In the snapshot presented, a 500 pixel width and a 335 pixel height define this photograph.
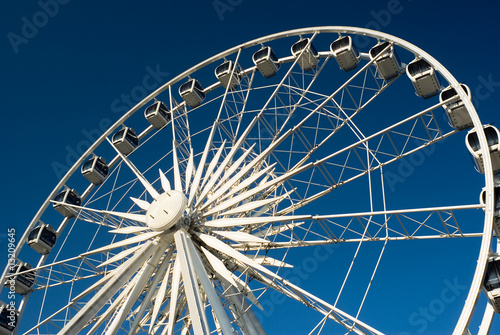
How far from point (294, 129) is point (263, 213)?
322 centimetres

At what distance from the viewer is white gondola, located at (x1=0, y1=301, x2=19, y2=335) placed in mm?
20881

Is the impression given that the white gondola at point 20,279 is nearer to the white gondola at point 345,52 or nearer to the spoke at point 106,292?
the spoke at point 106,292

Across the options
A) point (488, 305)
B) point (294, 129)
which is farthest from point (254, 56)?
point (488, 305)

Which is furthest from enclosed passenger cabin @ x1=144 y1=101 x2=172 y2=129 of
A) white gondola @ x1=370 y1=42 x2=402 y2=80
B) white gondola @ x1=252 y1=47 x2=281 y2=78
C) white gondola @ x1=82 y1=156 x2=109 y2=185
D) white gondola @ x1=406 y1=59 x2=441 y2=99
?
white gondola @ x1=406 y1=59 x2=441 y2=99

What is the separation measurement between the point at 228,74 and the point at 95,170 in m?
7.41

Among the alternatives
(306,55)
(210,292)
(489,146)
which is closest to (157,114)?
(306,55)

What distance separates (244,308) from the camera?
603 inches

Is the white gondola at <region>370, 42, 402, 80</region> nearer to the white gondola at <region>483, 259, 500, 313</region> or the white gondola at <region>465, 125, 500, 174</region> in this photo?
the white gondola at <region>465, 125, 500, 174</region>

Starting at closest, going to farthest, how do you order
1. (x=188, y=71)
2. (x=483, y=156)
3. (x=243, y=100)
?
(x=483, y=156) < (x=243, y=100) < (x=188, y=71)

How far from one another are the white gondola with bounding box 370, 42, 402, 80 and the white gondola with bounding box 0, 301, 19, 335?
16.9 m

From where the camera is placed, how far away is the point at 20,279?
72.6 ft

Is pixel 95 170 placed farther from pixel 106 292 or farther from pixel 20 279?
pixel 106 292

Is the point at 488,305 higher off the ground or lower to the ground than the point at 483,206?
lower

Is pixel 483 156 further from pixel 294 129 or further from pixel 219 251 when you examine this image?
pixel 219 251
